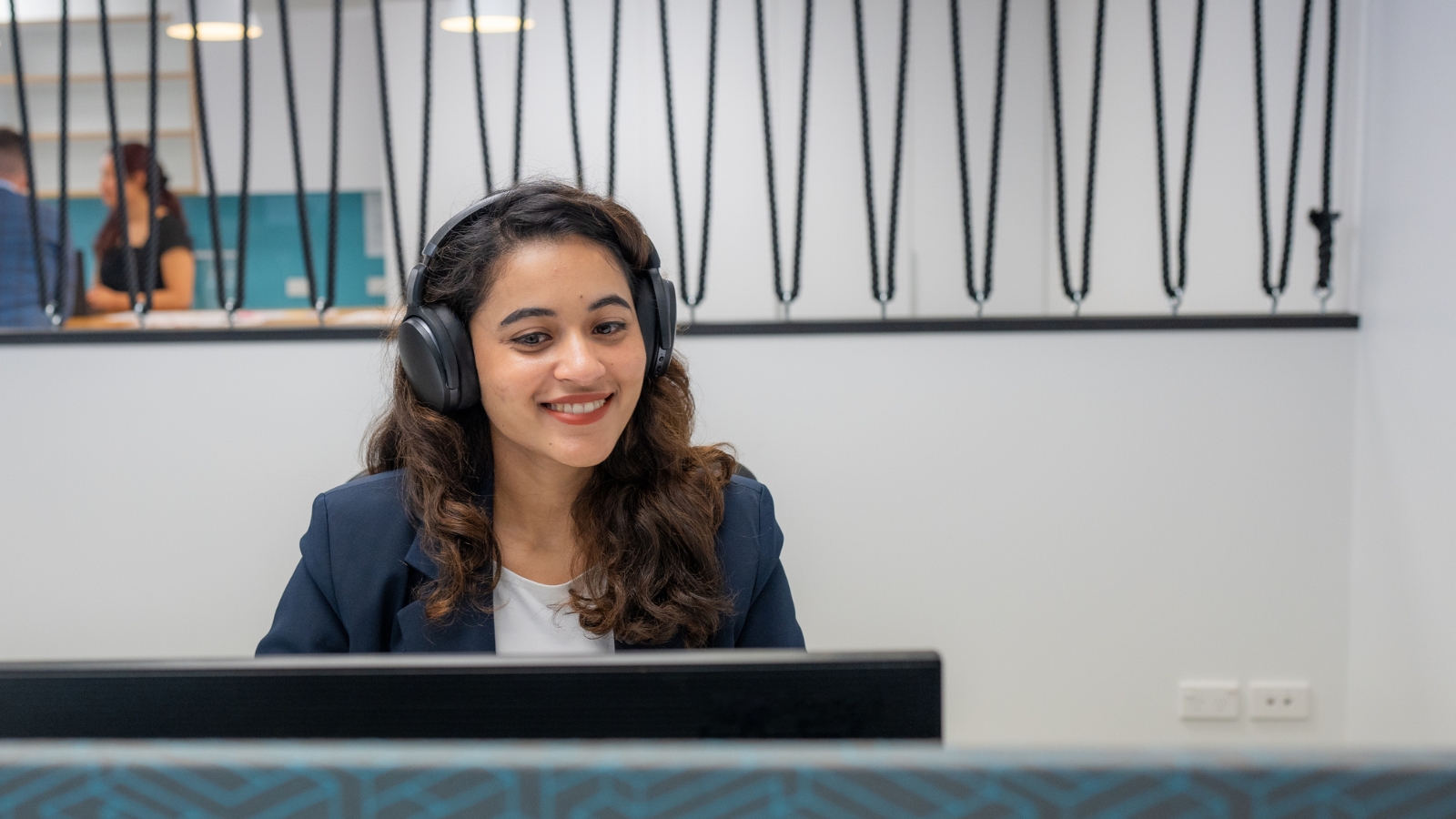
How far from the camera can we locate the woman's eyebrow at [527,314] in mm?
1045

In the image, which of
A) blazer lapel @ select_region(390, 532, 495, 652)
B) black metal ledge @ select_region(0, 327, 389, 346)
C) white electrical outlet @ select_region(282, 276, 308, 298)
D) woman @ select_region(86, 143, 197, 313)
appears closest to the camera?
blazer lapel @ select_region(390, 532, 495, 652)

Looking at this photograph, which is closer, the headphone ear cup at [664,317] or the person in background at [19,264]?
the headphone ear cup at [664,317]

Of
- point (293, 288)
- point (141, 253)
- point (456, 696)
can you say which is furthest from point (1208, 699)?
point (293, 288)

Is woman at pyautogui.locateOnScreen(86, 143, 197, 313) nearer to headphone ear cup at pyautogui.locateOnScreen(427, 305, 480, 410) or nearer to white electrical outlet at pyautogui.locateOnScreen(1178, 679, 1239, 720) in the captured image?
headphone ear cup at pyautogui.locateOnScreen(427, 305, 480, 410)

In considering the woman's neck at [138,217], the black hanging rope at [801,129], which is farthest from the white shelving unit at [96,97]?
the black hanging rope at [801,129]

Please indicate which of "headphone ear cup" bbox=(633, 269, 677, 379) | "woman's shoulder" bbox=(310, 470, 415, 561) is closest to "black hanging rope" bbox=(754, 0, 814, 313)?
"headphone ear cup" bbox=(633, 269, 677, 379)

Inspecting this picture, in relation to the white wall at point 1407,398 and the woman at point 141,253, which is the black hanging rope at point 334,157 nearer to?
the woman at point 141,253

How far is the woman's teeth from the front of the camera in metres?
1.07

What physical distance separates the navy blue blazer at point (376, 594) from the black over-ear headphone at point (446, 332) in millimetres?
125

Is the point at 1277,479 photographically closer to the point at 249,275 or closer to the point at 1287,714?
the point at 1287,714

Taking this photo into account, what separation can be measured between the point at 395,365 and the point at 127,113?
15.3 ft

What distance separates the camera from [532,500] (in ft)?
3.80

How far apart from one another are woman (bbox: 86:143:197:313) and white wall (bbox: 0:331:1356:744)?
1.37 metres

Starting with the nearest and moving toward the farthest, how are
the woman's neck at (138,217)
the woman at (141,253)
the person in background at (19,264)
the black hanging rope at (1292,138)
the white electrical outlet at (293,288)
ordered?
the black hanging rope at (1292,138) → the person in background at (19,264) → the woman at (141,253) → the woman's neck at (138,217) → the white electrical outlet at (293,288)
